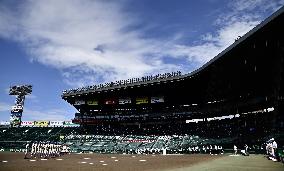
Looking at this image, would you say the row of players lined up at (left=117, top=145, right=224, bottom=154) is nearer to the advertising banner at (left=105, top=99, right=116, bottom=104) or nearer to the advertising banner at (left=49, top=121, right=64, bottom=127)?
the advertising banner at (left=105, top=99, right=116, bottom=104)

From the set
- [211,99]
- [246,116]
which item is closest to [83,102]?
[211,99]

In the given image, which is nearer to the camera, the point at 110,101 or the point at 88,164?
the point at 88,164

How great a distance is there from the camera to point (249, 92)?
150 ft

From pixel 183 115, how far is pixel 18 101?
162 feet

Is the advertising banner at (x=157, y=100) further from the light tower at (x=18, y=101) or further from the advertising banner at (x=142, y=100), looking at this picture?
the light tower at (x=18, y=101)

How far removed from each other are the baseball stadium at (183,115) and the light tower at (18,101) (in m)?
6.12

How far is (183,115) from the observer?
5416cm

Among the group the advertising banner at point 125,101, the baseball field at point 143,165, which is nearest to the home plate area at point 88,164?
the baseball field at point 143,165

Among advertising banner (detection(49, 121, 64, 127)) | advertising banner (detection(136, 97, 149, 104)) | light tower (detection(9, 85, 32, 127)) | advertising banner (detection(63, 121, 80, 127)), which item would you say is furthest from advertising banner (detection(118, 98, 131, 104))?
light tower (detection(9, 85, 32, 127))

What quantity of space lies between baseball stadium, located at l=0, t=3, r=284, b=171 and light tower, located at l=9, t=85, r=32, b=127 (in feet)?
20.1

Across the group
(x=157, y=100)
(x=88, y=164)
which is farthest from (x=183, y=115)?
(x=88, y=164)

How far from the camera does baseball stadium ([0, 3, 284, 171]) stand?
34.4 metres

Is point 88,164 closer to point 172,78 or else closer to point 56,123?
point 172,78

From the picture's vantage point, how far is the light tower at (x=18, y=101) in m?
75.9
